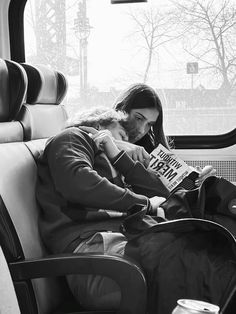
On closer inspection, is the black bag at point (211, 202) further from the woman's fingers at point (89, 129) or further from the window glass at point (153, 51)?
the window glass at point (153, 51)

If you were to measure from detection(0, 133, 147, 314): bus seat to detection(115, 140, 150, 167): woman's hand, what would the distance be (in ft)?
1.53

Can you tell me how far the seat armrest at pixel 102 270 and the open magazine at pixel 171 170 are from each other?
103 cm

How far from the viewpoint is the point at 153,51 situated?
306cm

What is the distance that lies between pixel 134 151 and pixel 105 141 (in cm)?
30

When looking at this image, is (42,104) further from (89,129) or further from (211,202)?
(211,202)

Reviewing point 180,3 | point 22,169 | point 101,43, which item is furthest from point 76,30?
point 22,169

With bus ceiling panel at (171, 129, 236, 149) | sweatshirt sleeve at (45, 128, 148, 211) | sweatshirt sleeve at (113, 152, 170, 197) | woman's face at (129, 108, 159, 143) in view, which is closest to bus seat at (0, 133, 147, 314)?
sweatshirt sleeve at (45, 128, 148, 211)

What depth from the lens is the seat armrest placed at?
139 centimetres

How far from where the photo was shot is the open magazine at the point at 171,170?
244 centimetres

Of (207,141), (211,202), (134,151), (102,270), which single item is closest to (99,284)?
(102,270)

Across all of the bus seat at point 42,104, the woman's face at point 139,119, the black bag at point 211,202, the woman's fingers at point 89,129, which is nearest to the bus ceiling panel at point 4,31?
the bus seat at point 42,104

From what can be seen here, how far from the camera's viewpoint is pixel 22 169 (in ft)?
5.66

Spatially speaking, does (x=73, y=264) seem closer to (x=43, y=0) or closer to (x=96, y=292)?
(x=96, y=292)

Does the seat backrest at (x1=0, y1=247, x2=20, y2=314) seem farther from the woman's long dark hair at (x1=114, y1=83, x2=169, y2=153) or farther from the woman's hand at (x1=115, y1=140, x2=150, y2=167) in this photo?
the woman's long dark hair at (x1=114, y1=83, x2=169, y2=153)
